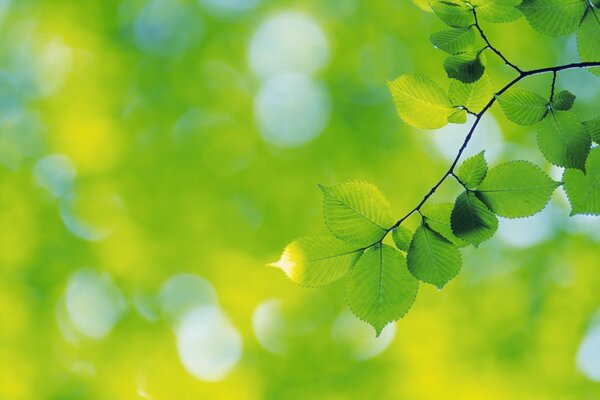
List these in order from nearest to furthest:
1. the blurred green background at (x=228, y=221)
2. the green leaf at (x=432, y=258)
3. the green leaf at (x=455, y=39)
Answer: the green leaf at (x=432, y=258), the green leaf at (x=455, y=39), the blurred green background at (x=228, y=221)

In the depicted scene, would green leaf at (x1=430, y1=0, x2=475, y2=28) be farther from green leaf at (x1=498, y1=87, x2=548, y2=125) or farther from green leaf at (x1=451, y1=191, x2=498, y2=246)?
green leaf at (x1=451, y1=191, x2=498, y2=246)

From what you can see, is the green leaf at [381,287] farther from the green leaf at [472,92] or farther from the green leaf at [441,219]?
the green leaf at [472,92]

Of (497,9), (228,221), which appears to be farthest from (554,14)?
(228,221)

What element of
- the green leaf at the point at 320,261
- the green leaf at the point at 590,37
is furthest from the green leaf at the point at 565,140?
the green leaf at the point at 320,261

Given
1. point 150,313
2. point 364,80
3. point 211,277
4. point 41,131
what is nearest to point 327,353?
point 211,277

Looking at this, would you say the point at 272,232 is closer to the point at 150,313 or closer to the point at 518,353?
the point at 150,313
